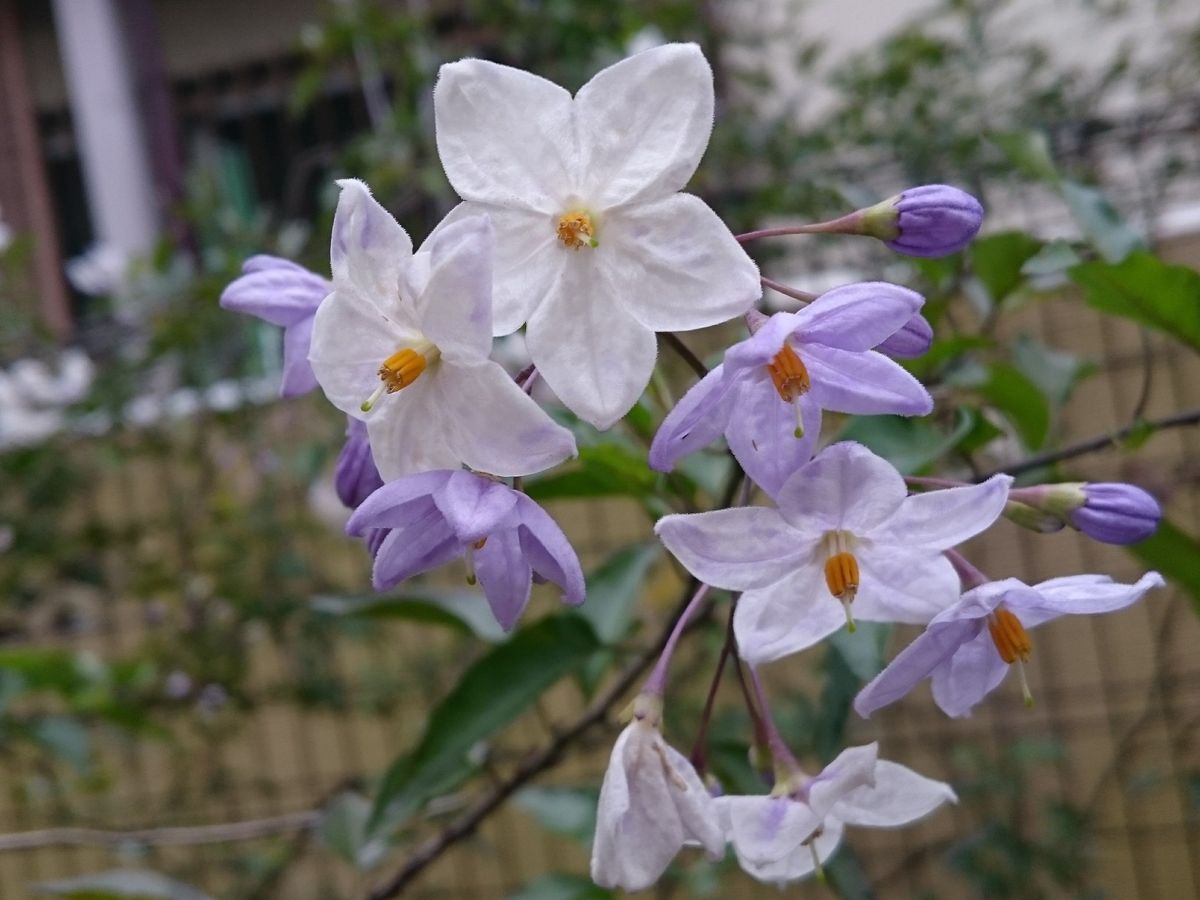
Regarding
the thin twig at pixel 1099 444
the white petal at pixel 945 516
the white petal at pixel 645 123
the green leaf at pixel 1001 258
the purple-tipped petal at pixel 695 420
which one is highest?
the white petal at pixel 645 123

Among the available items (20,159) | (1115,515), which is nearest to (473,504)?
(1115,515)

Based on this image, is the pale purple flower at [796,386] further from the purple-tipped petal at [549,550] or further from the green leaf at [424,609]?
the green leaf at [424,609]

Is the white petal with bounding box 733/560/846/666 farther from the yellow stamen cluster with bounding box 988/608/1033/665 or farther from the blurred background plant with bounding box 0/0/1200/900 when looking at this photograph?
the blurred background plant with bounding box 0/0/1200/900

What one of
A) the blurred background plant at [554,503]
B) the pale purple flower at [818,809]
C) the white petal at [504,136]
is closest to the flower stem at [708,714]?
the pale purple flower at [818,809]

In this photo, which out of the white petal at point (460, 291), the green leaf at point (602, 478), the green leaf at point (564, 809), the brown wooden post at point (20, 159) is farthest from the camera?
the brown wooden post at point (20, 159)

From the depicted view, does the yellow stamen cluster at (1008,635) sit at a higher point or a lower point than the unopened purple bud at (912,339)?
lower

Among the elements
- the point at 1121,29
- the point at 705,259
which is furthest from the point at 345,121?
the point at 705,259

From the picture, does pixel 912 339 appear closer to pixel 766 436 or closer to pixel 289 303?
pixel 766 436

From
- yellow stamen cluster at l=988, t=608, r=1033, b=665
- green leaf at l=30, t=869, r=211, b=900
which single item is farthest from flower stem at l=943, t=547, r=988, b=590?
green leaf at l=30, t=869, r=211, b=900
